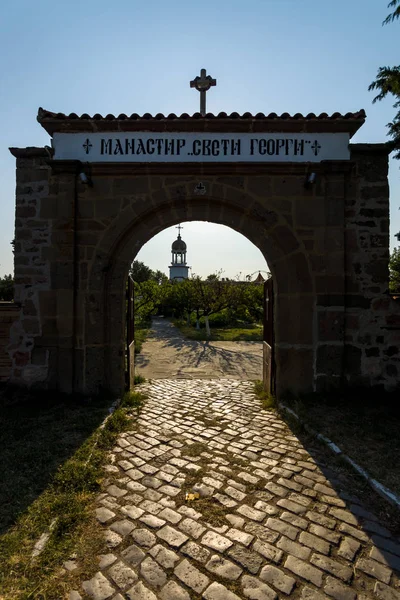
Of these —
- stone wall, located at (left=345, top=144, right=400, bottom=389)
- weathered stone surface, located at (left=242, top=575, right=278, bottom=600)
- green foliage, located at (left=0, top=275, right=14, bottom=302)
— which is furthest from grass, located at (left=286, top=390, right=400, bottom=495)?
green foliage, located at (left=0, top=275, right=14, bottom=302)

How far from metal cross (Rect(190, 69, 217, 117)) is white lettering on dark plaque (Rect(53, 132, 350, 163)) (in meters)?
1.38

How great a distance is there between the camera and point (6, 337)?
17.4ft

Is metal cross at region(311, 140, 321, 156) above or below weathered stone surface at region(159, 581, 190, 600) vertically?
above

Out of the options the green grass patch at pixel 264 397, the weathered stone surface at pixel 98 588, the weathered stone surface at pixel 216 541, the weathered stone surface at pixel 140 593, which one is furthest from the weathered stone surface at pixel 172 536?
the green grass patch at pixel 264 397

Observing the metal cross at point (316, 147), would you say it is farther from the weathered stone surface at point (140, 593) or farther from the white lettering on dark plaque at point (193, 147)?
the weathered stone surface at point (140, 593)

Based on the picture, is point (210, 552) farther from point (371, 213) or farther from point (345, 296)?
point (371, 213)

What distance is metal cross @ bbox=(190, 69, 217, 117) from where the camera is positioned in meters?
6.13

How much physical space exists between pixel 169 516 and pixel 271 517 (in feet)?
2.64

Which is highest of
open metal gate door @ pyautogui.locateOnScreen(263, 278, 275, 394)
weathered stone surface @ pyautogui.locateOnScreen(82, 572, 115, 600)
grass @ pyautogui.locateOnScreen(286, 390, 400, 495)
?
open metal gate door @ pyautogui.locateOnScreen(263, 278, 275, 394)

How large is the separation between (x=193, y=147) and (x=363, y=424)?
15.4 feet

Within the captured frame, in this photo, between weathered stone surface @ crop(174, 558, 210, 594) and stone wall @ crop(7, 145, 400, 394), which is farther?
stone wall @ crop(7, 145, 400, 394)

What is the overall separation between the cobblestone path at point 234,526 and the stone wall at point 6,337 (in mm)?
2619

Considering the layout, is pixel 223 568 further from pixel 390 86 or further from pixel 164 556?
pixel 390 86

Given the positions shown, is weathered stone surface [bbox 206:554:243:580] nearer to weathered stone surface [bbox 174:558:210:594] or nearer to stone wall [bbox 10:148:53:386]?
weathered stone surface [bbox 174:558:210:594]
